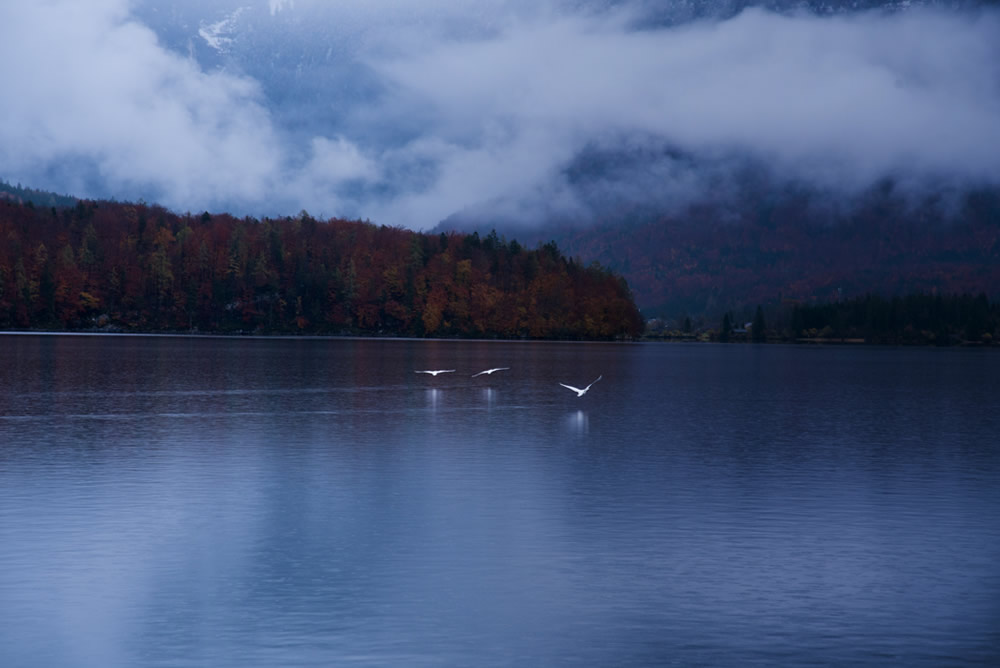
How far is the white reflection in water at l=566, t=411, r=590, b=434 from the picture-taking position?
5165cm

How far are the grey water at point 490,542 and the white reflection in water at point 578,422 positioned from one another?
1.54 ft

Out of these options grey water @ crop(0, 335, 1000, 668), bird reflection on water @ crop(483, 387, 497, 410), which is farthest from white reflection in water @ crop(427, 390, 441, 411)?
grey water @ crop(0, 335, 1000, 668)

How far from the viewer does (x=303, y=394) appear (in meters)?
72.6

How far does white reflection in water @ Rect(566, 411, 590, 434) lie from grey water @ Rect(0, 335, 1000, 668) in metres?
0.47

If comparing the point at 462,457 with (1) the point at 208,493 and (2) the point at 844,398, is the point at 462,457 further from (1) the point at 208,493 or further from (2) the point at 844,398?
(2) the point at 844,398

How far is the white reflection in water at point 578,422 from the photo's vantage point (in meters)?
51.6

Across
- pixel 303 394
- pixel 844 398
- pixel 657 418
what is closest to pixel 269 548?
pixel 657 418

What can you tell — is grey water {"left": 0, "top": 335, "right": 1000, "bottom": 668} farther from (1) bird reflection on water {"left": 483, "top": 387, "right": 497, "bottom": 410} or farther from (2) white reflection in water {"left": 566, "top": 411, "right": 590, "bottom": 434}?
(1) bird reflection on water {"left": 483, "top": 387, "right": 497, "bottom": 410}

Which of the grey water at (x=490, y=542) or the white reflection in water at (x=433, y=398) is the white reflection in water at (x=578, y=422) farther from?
the white reflection in water at (x=433, y=398)

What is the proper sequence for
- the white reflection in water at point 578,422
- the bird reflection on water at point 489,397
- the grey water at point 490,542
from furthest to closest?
the bird reflection on water at point 489,397 < the white reflection in water at point 578,422 < the grey water at point 490,542

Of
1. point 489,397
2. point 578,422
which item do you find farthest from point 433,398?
point 578,422

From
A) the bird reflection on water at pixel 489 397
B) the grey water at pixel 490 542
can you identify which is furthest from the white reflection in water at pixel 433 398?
the grey water at pixel 490 542

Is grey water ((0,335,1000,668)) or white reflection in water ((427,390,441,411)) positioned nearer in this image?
grey water ((0,335,1000,668))

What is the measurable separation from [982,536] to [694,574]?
31.0 ft
